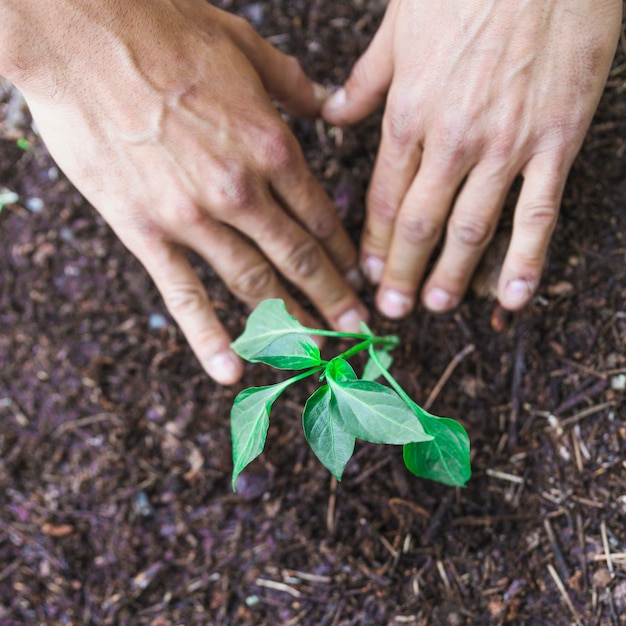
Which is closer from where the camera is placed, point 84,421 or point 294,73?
point 294,73

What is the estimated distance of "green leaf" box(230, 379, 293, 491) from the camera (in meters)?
1.23

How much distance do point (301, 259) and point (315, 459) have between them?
0.61 m

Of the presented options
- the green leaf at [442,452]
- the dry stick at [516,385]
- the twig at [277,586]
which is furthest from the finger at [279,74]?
the twig at [277,586]

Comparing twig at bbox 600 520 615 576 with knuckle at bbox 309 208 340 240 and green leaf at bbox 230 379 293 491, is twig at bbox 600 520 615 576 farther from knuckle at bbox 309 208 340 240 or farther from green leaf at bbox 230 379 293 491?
knuckle at bbox 309 208 340 240

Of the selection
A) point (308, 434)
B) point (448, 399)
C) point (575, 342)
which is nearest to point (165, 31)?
point (308, 434)

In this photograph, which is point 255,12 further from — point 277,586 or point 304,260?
point 277,586

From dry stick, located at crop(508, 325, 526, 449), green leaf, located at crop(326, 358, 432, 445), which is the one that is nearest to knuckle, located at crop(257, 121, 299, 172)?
green leaf, located at crop(326, 358, 432, 445)

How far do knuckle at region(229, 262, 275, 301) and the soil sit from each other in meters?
0.25

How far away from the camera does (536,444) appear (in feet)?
5.75

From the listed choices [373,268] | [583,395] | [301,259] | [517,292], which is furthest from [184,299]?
[583,395]

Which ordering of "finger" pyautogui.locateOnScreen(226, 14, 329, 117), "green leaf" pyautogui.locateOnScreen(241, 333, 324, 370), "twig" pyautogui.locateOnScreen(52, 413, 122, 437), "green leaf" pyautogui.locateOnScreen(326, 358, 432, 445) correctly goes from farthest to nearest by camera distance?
"twig" pyautogui.locateOnScreen(52, 413, 122, 437) → "finger" pyautogui.locateOnScreen(226, 14, 329, 117) → "green leaf" pyautogui.locateOnScreen(241, 333, 324, 370) → "green leaf" pyautogui.locateOnScreen(326, 358, 432, 445)

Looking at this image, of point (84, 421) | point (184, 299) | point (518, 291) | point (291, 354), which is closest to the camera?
point (291, 354)

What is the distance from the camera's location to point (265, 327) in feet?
4.65

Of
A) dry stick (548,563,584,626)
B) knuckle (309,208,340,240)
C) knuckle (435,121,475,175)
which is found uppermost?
knuckle (435,121,475,175)
